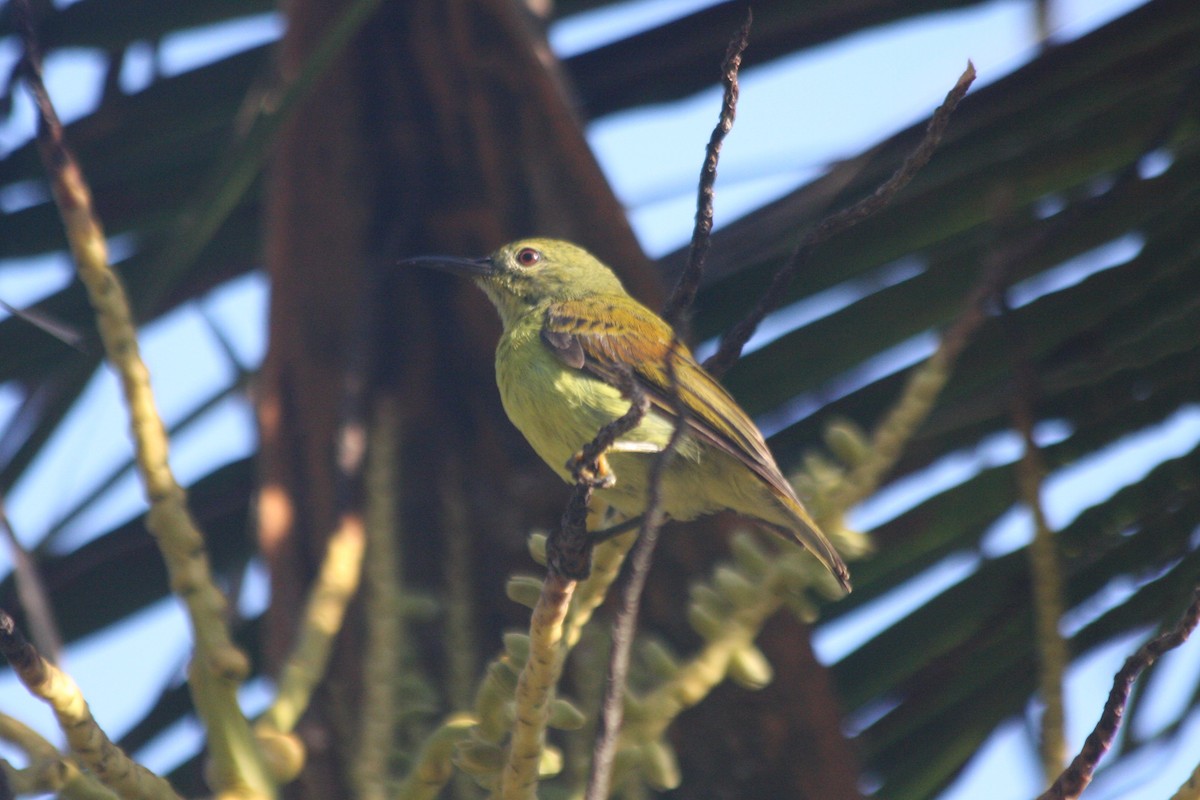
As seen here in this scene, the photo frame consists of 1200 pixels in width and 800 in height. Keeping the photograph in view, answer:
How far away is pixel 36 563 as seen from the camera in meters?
3.65

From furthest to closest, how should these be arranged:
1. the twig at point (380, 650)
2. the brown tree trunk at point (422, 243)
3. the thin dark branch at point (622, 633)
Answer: the brown tree trunk at point (422, 243), the twig at point (380, 650), the thin dark branch at point (622, 633)

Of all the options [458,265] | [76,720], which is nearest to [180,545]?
[76,720]

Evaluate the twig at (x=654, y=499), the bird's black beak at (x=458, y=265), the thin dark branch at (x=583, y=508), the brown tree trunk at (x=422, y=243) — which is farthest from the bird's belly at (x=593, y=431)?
the twig at (x=654, y=499)

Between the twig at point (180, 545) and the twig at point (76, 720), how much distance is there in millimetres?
126

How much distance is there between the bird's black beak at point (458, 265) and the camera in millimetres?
3418

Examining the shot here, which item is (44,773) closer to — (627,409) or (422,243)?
(627,409)

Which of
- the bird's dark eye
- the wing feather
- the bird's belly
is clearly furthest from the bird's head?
the bird's belly

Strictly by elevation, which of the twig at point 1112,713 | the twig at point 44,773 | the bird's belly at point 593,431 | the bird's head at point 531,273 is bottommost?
the twig at point 1112,713

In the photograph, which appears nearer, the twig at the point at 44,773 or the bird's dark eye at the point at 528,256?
the twig at the point at 44,773

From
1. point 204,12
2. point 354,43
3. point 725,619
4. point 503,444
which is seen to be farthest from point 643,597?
point 204,12

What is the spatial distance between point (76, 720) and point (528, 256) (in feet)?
7.16

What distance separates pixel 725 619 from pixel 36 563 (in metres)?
2.32

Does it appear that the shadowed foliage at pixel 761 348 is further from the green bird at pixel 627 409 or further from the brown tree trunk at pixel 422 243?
the green bird at pixel 627 409

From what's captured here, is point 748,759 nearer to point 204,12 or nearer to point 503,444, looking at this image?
point 503,444
